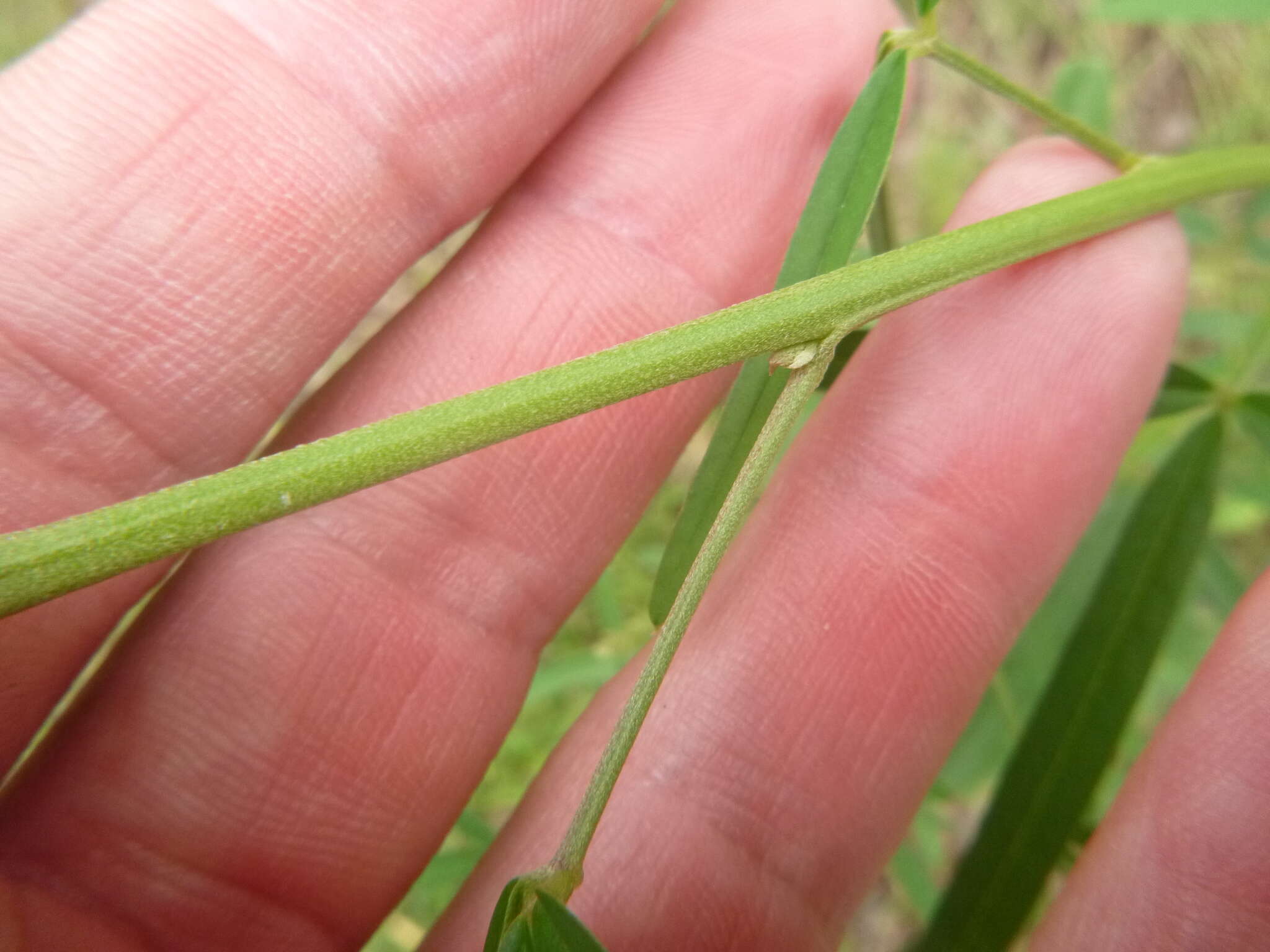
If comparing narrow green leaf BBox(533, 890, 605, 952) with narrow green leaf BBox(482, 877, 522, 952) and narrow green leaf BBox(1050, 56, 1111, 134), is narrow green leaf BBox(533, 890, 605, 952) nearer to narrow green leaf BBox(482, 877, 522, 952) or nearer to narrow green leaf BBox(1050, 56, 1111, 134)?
narrow green leaf BBox(482, 877, 522, 952)

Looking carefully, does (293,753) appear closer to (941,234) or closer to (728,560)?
(728,560)

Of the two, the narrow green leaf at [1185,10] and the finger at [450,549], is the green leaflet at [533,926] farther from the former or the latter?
the narrow green leaf at [1185,10]

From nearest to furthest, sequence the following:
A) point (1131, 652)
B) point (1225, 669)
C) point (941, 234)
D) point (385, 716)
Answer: point (941, 234)
point (1225, 669)
point (1131, 652)
point (385, 716)

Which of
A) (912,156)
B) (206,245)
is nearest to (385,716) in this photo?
(206,245)

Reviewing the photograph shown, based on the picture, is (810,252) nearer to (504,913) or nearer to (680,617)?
(680,617)

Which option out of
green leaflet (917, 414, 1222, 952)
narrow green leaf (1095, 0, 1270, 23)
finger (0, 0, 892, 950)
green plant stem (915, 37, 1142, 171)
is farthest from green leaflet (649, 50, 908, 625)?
green leaflet (917, 414, 1222, 952)
